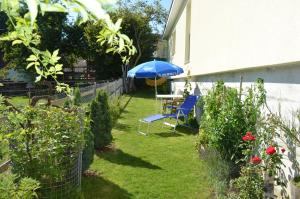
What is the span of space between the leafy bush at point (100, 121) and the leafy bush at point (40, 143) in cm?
354

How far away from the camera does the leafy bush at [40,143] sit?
366 cm

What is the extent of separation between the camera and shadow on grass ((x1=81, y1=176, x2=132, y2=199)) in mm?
5385

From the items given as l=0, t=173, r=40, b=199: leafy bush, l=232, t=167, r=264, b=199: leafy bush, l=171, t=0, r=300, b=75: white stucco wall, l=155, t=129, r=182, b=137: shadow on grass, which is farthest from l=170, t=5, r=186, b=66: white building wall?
l=0, t=173, r=40, b=199: leafy bush

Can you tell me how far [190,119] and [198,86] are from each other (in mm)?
1291

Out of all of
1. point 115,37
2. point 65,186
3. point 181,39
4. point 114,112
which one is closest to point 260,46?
point 65,186

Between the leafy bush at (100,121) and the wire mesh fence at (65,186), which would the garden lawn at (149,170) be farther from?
the wire mesh fence at (65,186)

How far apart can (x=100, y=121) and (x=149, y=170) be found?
62.4 inches

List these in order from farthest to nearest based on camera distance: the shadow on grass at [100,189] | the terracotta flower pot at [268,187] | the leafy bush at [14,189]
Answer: the shadow on grass at [100,189]
the terracotta flower pot at [268,187]
the leafy bush at [14,189]

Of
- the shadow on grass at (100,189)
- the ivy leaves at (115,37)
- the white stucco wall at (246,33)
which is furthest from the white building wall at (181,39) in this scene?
the ivy leaves at (115,37)

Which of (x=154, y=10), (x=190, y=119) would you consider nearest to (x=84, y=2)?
(x=190, y=119)

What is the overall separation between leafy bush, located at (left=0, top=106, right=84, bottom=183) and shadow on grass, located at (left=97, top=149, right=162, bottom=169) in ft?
10.4

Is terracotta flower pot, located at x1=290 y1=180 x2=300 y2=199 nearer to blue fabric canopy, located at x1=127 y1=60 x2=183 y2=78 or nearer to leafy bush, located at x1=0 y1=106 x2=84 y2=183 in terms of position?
leafy bush, located at x1=0 y1=106 x2=84 y2=183

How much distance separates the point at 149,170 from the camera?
6.70 m

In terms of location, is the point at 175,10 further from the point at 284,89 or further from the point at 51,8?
the point at 51,8
